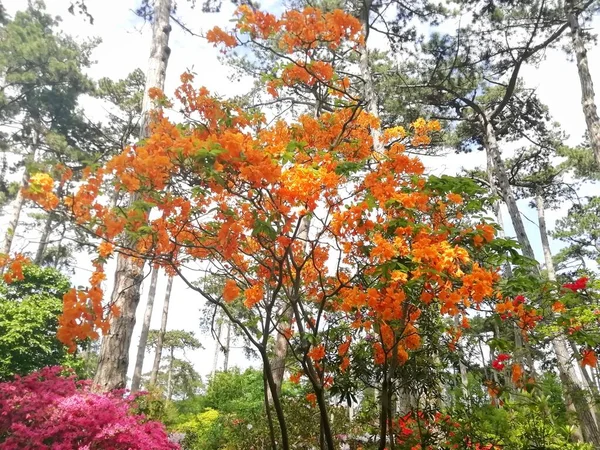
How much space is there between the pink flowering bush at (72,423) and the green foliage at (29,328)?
30.0 ft

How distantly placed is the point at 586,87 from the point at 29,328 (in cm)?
1611

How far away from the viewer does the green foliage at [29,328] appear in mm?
12703

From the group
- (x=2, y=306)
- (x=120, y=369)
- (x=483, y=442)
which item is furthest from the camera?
(x=2, y=306)

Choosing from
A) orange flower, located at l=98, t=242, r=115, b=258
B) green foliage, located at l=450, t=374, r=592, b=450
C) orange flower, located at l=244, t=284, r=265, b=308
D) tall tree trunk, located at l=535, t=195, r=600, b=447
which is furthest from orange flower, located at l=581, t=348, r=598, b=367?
orange flower, located at l=98, t=242, r=115, b=258

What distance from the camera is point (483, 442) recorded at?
3455 mm

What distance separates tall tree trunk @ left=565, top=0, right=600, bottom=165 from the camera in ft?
24.4

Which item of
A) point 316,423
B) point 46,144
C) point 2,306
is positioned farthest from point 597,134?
point 46,144

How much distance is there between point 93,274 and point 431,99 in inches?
410

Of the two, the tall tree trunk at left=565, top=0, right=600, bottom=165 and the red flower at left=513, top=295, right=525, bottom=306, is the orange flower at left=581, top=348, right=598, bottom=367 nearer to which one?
the red flower at left=513, top=295, right=525, bottom=306

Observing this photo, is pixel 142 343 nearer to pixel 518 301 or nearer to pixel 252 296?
pixel 252 296

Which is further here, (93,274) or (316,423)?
(316,423)

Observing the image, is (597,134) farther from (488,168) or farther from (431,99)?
(488,168)

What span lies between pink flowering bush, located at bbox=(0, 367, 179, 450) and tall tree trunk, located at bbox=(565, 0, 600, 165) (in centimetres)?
820

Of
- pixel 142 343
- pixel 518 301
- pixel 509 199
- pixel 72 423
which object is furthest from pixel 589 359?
pixel 142 343
